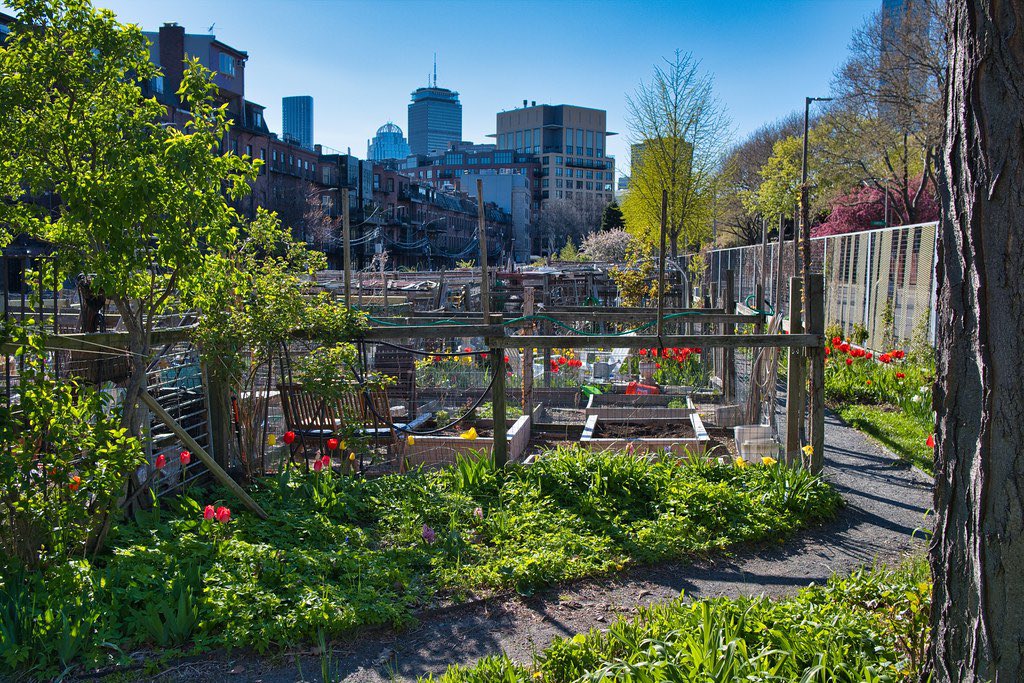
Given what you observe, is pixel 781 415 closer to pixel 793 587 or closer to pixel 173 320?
pixel 793 587

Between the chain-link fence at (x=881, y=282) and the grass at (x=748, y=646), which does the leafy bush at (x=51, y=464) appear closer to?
the grass at (x=748, y=646)

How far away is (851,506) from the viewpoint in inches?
253

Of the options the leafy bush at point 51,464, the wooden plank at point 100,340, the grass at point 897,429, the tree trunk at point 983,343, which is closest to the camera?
the tree trunk at point 983,343

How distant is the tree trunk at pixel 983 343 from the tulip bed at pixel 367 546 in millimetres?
2503

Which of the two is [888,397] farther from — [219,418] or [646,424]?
[219,418]

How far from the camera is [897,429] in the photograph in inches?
366

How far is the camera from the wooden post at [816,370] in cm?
671

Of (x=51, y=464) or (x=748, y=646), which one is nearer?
(x=748, y=646)

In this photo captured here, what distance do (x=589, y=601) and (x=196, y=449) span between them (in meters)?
2.64

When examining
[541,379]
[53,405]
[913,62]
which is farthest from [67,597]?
[913,62]

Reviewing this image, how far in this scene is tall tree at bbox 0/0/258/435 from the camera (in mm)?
4586

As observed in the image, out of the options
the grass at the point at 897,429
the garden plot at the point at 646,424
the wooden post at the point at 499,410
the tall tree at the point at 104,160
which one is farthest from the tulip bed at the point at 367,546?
the grass at the point at 897,429

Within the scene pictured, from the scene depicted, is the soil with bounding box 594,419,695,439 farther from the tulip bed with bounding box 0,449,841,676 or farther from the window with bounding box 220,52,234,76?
the window with bounding box 220,52,234,76

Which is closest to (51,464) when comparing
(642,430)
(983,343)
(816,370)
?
(983,343)
